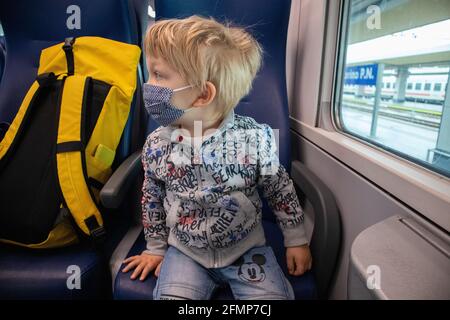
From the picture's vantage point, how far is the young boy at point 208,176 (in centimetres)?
71

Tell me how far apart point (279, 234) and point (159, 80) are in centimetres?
65

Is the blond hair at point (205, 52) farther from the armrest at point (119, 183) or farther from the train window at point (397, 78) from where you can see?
the train window at point (397, 78)

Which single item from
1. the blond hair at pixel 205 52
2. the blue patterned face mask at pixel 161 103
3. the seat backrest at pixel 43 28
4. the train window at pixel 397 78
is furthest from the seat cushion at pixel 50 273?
the train window at pixel 397 78

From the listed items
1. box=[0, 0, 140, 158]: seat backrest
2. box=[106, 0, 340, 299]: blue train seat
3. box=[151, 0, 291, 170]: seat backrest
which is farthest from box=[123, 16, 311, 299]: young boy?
box=[0, 0, 140, 158]: seat backrest

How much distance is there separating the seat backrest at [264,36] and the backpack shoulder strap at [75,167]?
0.48m

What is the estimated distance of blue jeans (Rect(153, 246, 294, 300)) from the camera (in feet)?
2.32

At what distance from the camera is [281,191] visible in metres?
0.83

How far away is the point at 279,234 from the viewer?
100cm

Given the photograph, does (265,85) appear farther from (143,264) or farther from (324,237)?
(143,264)

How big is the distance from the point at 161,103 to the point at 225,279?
1.63 feet

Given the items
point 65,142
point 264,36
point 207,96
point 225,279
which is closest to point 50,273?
point 65,142
